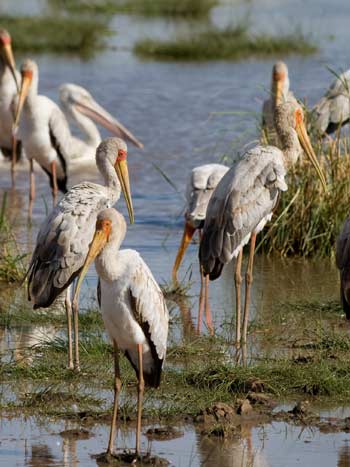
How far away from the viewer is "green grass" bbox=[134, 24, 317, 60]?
2402 cm

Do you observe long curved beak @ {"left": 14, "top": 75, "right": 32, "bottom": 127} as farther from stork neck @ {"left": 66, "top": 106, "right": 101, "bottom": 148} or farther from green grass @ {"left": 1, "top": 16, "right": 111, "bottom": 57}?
green grass @ {"left": 1, "top": 16, "right": 111, "bottom": 57}

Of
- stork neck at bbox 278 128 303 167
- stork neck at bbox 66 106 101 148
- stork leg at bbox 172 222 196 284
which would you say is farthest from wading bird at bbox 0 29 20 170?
stork neck at bbox 278 128 303 167

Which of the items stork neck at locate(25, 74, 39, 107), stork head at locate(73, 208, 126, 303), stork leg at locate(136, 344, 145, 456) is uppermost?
stork head at locate(73, 208, 126, 303)

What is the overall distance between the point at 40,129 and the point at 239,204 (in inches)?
195

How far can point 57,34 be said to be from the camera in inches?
1019

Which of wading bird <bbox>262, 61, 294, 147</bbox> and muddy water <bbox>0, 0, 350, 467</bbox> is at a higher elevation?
wading bird <bbox>262, 61, 294, 147</bbox>

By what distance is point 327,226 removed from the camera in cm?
979

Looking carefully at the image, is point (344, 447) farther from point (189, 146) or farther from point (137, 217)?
point (189, 146)

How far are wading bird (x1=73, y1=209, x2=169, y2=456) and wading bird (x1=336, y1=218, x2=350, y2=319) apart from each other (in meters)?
1.62

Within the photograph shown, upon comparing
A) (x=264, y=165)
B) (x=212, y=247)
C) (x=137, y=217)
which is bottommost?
(x=137, y=217)

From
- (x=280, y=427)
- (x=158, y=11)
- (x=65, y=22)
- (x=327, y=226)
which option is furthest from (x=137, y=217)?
(x=158, y=11)

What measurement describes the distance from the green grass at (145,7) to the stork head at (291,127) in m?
21.9

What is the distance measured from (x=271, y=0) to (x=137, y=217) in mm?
24434

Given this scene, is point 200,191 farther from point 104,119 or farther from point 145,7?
Result: point 145,7
